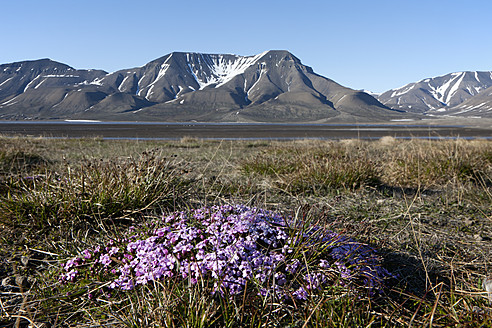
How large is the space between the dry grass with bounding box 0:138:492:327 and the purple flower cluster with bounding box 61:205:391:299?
12cm

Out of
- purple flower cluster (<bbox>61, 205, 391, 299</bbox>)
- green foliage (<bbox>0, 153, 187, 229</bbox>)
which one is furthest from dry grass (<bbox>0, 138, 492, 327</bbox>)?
purple flower cluster (<bbox>61, 205, 391, 299</bbox>)

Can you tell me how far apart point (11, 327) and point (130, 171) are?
8.00ft

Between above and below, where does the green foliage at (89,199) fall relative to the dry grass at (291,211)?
above

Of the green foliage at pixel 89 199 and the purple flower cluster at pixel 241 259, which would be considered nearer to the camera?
the purple flower cluster at pixel 241 259

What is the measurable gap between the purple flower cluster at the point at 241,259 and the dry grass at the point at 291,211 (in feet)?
0.41

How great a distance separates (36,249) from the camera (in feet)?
11.4

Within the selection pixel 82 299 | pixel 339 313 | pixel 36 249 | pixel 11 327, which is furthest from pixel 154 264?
pixel 36 249

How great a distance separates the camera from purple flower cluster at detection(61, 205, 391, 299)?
7.84 ft

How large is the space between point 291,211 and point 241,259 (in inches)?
74.6

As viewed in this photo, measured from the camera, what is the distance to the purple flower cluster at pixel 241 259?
7.84ft

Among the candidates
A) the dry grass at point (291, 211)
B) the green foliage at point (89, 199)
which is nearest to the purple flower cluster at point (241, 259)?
the dry grass at point (291, 211)

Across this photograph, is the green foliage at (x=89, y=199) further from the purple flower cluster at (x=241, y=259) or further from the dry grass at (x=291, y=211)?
the purple flower cluster at (x=241, y=259)

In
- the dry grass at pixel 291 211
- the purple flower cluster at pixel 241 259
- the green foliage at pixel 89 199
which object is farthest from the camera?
Result: the green foliage at pixel 89 199

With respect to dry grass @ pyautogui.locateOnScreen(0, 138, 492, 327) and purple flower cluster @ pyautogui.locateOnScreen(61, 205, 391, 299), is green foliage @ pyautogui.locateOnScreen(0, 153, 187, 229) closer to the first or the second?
dry grass @ pyautogui.locateOnScreen(0, 138, 492, 327)
